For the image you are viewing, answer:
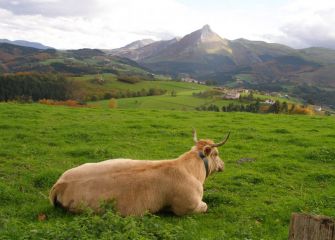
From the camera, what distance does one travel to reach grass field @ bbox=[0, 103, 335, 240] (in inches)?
338

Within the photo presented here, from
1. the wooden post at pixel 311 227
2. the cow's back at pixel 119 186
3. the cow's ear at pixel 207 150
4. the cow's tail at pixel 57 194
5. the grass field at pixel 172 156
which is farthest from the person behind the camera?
the cow's ear at pixel 207 150

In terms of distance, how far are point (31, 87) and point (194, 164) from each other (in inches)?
3163

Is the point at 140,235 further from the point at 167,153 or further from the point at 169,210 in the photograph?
the point at 167,153

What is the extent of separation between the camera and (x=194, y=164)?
1130 cm

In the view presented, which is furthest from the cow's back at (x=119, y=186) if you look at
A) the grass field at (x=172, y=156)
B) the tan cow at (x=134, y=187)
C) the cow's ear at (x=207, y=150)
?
the cow's ear at (x=207, y=150)

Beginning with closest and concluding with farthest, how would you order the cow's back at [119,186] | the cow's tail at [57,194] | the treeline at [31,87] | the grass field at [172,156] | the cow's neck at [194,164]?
the grass field at [172,156]
the cow's back at [119,186]
the cow's tail at [57,194]
the cow's neck at [194,164]
the treeline at [31,87]

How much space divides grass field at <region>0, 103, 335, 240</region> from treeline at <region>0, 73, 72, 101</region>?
5785 cm

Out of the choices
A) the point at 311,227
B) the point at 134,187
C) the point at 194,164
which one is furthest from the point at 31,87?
the point at 311,227

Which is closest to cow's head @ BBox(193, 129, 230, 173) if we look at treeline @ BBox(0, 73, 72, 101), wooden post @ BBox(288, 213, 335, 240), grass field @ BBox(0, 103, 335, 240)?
grass field @ BBox(0, 103, 335, 240)

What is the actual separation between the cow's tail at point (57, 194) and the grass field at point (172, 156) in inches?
6.5

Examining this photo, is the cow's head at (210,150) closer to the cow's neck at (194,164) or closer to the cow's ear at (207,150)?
the cow's ear at (207,150)

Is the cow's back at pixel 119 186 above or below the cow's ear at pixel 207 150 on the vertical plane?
below

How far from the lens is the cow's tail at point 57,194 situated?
33.0ft

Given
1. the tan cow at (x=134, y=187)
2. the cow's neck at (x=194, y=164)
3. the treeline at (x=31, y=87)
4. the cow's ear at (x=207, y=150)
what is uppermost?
the cow's ear at (x=207, y=150)
